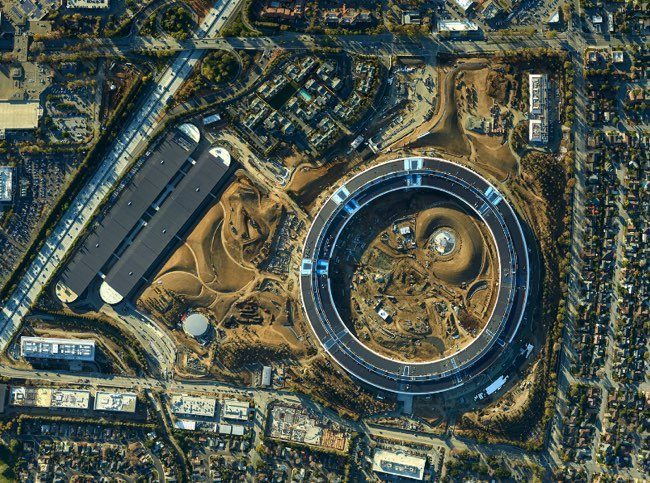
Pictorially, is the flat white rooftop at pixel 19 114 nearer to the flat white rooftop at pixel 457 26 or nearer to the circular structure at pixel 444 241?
the flat white rooftop at pixel 457 26

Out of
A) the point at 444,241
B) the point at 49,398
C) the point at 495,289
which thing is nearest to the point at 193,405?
→ the point at 49,398

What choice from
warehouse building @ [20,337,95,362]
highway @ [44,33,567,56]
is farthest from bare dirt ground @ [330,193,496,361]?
warehouse building @ [20,337,95,362]

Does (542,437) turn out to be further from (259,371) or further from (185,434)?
(185,434)

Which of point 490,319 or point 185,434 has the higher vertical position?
point 490,319

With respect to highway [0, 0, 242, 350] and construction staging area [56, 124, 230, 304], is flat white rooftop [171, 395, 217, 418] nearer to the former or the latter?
construction staging area [56, 124, 230, 304]

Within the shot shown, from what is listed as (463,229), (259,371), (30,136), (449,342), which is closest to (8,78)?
(30,136)

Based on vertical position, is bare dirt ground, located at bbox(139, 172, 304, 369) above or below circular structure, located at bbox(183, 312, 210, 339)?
above
